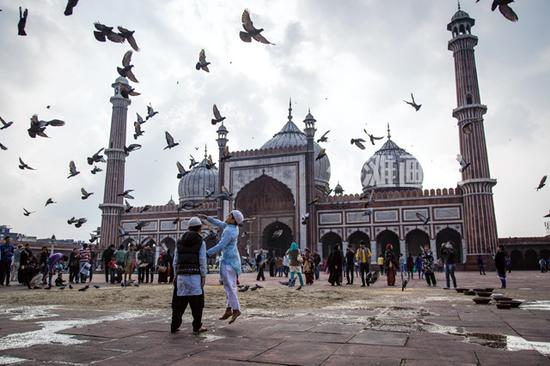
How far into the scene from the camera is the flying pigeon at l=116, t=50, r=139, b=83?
7645 millimetres

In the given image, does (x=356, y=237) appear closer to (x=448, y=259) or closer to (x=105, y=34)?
(x=448, y=259)

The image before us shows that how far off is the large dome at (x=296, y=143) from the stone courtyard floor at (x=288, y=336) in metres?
30.3

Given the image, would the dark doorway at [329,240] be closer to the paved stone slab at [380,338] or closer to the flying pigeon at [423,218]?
the flying pigeon at [423,218]

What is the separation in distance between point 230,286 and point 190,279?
0.70 m

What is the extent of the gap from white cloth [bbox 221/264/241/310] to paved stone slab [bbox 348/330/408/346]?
1.65 metres

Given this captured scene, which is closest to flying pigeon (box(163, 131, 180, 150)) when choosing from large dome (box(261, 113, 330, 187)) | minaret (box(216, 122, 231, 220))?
minaret (box(216, 122, 231, 220))

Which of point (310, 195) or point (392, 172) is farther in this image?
point (392, 172)

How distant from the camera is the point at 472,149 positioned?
27.7m

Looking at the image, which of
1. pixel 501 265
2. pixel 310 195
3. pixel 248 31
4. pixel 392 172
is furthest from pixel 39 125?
pixel 392 172

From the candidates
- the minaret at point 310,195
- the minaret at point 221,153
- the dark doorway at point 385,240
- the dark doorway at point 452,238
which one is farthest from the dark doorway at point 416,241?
the minaret at point 221,153

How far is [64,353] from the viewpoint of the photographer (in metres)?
3.44

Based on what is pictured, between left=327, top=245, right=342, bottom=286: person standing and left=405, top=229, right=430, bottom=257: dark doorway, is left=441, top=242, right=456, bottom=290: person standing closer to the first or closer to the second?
left=327, top=245, right=342, bottom=286: person standing

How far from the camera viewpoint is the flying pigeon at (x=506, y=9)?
5.00 m

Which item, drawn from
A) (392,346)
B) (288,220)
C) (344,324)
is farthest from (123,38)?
(288,220)
